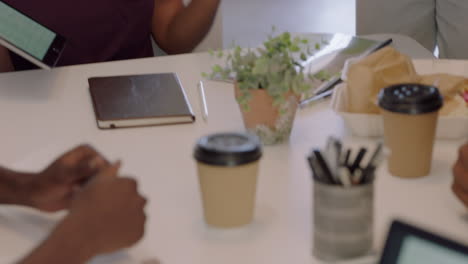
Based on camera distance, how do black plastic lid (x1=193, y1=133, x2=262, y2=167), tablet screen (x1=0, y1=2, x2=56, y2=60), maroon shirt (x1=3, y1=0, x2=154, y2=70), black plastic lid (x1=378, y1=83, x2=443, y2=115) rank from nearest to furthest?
black plastic lid (x1=193, y1=133, x2=262, y2=167) → black plastic lid (x1=378, y1=83, x2=443, y2=115) → tablet screen (x1=0, y1=2, x2=56, y2=60) → maroon shirt (x1=3, y1=0, x2=154, y2=70)

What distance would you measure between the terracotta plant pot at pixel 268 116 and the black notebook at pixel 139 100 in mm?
152

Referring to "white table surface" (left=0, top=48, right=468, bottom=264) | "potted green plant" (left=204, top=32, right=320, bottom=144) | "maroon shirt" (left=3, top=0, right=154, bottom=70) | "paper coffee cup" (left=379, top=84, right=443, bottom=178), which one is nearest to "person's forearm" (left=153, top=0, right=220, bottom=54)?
"maroon shirt" (left=3, top=0, right=154, bottom=70)

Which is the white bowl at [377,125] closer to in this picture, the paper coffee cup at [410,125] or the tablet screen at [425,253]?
the paper coffee cup at [410,125]

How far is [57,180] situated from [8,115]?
46cm

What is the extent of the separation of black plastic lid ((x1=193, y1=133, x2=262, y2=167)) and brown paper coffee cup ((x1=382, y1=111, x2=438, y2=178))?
221mm

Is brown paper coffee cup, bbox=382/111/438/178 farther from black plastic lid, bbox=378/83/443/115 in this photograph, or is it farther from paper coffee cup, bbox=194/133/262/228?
paper coffee cup, bbox=194/133/262/228

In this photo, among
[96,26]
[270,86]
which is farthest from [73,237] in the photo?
[96,26]

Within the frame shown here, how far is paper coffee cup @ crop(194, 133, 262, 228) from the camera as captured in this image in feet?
2.77

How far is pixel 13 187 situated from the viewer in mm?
975

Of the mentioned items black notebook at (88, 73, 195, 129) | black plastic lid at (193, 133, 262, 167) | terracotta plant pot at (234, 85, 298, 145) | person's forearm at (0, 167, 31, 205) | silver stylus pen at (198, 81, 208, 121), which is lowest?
silver stylus pen at (198, 81, 208, 121)

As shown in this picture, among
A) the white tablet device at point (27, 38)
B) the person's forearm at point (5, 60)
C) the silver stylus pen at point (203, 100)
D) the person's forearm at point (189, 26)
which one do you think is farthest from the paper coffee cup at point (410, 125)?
the person's forearm at point (5, 60)

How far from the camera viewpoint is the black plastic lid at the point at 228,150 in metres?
0.84

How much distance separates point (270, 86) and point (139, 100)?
0.31 meters

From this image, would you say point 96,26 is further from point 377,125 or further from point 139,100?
point 377,125
